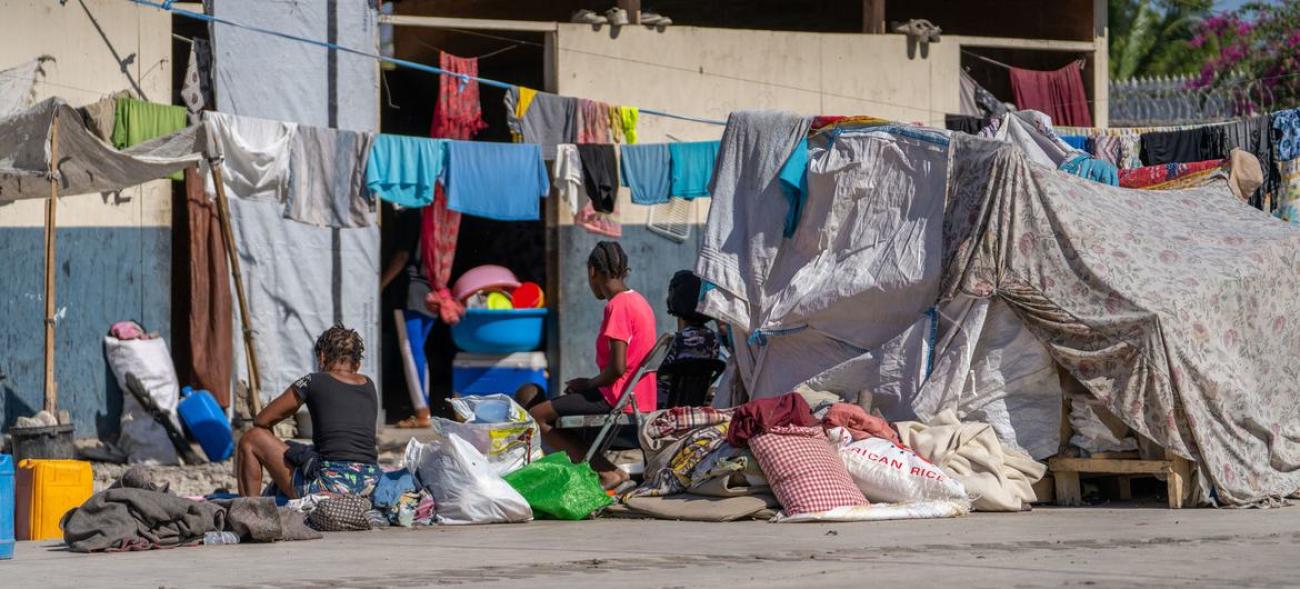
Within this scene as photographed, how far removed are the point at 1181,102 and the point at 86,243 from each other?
12.2m

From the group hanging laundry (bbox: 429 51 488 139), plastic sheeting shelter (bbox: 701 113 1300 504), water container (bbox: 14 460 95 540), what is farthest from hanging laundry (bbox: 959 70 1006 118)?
water container (bbox: 14 460 95 540)

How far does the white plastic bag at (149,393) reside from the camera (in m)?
13.3

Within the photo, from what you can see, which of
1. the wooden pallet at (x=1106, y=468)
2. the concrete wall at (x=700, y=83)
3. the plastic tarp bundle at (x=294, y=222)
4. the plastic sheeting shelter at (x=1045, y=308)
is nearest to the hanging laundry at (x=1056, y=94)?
the concrete wall at (x=700, y=83)

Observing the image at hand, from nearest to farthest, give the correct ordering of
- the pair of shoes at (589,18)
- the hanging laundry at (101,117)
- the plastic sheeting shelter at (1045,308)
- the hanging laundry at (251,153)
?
the plastic sheeting shelter at (1045,308) → the hanging laundry at (251,153) → the hanging laundry at (101,117) → the pair of shoes at (589,18)

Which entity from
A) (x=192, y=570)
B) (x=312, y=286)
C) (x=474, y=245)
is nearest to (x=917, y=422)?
(x=192, y=570)

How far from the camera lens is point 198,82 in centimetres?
1418

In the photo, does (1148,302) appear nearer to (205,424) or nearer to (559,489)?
(559,489)

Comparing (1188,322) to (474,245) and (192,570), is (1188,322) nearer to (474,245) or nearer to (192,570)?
(192,570)

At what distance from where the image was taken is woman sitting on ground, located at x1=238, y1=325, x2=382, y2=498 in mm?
8766

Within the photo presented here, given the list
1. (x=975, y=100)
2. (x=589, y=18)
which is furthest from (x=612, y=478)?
(x=975, y=100)

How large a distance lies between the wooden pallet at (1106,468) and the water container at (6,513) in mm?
5083

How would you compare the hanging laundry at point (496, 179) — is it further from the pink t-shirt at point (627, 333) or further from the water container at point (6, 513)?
the water container at point (6, 513)

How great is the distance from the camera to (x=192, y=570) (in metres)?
6.84

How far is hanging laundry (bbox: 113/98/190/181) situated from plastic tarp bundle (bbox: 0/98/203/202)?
49 centimetres
